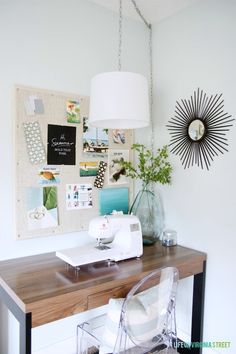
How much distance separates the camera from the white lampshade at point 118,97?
4.81 feet

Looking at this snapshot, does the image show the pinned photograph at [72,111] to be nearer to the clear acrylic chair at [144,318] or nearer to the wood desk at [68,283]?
the wood desk at [68,283]

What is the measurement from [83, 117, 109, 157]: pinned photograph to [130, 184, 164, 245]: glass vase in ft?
1.50

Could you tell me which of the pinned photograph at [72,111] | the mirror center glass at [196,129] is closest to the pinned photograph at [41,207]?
the pinned photograph at [72,111]

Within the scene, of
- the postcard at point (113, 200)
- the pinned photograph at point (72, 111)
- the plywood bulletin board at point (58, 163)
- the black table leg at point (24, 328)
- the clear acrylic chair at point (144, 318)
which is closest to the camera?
the black table leg at point (24, 328)

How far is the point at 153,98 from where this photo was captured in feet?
7.68

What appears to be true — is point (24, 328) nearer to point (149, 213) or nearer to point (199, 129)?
point (149, 213)

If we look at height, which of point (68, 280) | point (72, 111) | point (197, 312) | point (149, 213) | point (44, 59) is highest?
point (44, 59)

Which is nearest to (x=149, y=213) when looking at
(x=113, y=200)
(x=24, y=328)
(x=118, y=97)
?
(x=113, y=200)

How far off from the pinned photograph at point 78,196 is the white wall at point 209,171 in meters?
0.62

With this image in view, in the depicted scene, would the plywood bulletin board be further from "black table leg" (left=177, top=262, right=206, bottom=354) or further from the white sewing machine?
"black table leg" (left=177, top=262, right=206, bottom=354)

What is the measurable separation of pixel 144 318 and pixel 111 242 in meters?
0.53

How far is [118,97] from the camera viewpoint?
4.81ft

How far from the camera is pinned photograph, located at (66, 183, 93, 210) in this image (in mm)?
1936

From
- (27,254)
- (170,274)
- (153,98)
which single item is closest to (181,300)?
(170,274)
